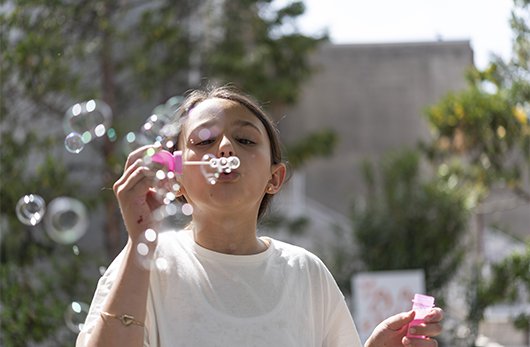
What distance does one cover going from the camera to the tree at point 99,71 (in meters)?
6.90

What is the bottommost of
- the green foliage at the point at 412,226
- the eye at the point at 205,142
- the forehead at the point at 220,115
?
the green foliage at the point at 412,226

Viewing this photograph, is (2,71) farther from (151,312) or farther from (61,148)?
(151,312)

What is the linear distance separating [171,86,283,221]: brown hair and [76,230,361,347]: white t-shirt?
0.18m

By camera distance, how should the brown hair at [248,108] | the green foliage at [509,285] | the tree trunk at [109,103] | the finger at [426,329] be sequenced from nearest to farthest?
the finger at [426,329], the brown hair at [248,108], the green foliage at [509,285], the tree trunk at [109,103]

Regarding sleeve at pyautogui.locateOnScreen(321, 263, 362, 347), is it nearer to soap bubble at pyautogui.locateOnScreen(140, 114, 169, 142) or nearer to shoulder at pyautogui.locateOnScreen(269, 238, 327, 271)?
shoulder at pyautogui.locateOnScreen(269, 238, 327, 271)

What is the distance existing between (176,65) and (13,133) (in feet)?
5.70

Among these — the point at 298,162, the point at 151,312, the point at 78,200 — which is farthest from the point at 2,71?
the point at 151,312

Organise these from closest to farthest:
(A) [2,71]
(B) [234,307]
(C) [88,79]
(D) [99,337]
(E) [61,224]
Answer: (D) [99,337] → (B) [234,307] → (E) [61,224] → (A) [2,71] → (C) [88,79]

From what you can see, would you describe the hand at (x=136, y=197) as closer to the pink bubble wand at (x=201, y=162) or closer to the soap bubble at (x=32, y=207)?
the pink bubble wand at (x=201, y=162)

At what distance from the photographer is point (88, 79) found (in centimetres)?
822

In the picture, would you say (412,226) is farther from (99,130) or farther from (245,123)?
(245,123)

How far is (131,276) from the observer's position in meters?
1.56

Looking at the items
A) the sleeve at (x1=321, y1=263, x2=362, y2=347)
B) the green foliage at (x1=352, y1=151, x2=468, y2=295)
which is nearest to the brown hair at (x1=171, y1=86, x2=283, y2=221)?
the sleeve at (x1=321, y1=263, x2=362, y2=347)

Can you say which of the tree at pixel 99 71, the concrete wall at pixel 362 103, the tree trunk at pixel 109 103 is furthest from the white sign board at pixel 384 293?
the concrete wall at pixel 362 103
